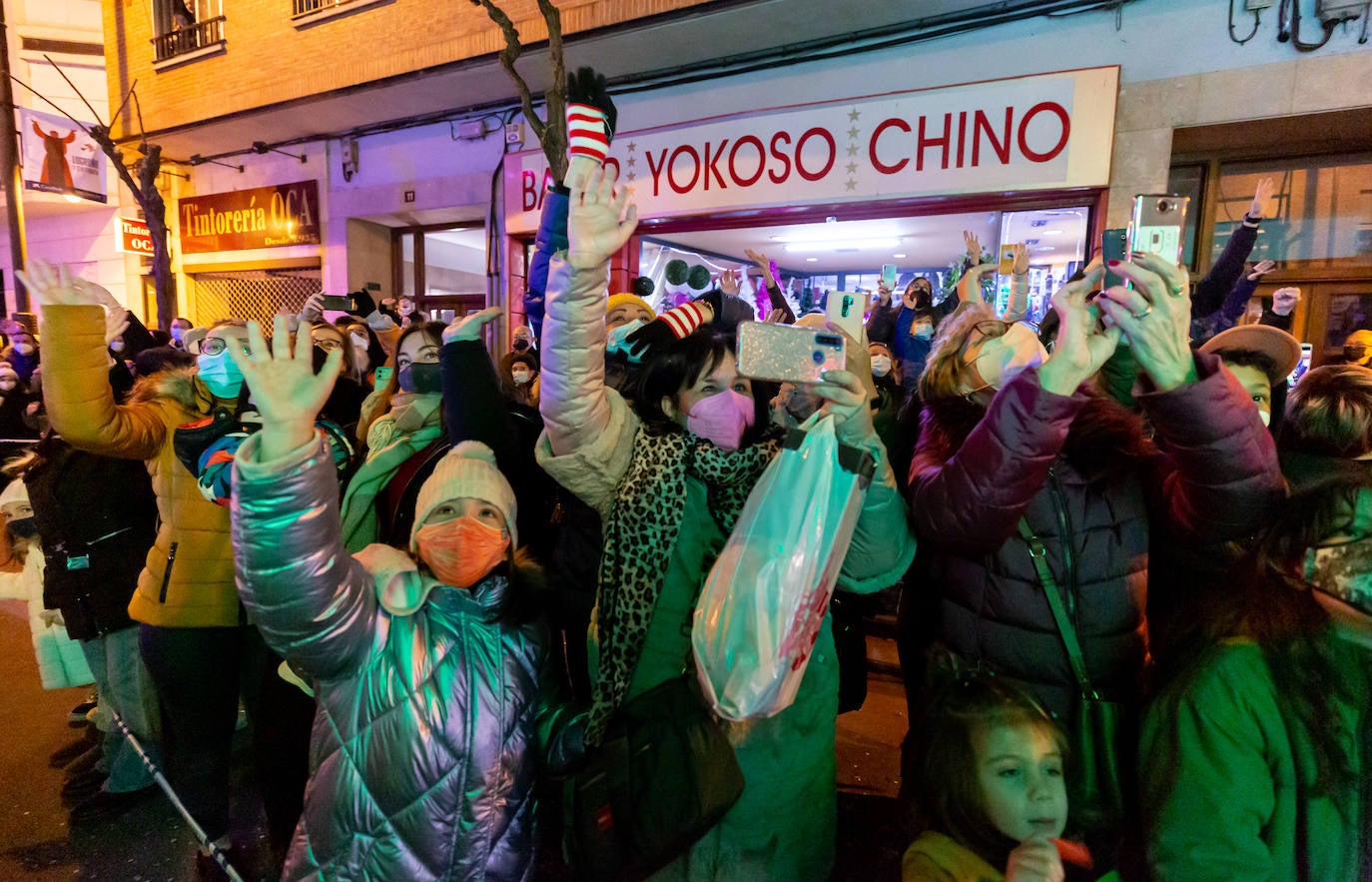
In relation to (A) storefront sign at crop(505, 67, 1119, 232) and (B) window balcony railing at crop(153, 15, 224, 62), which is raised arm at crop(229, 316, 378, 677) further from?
(B) window balcony railing at crop(153, 15, 224, 62)

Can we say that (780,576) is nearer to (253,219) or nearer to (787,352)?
(787,352)

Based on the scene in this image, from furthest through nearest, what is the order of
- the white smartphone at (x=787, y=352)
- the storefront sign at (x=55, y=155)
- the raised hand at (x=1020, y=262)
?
the storefront sign at (x=55, y=155) → the raised hand at (x=1020, y=262) → the white smartphone at (x=787, y=352)

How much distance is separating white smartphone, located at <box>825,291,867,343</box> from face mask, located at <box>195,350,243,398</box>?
2068 mm

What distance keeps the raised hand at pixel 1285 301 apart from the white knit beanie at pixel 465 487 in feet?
15.1

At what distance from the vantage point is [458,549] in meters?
1.60

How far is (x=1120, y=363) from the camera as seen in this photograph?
1.89m

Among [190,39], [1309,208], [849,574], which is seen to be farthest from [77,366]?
[190,39]

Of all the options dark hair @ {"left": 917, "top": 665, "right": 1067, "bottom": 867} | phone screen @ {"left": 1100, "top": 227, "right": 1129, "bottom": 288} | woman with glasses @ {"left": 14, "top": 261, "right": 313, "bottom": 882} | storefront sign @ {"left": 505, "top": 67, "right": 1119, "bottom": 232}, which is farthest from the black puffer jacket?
storefront sign @ {"left": 505, "top": 67, "right": 1119, "bottom": 232}

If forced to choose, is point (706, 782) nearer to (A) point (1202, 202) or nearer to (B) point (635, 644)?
(B) point (635, 644)

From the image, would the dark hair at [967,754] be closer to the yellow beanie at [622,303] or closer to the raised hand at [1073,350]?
the raised hand at [1073,350]

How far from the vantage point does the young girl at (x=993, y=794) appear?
1364 millimetres

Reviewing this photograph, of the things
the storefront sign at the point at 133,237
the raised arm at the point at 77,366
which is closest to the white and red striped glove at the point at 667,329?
the raised arm at the point at 77,366

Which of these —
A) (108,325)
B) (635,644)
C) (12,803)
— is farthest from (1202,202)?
(12,803)

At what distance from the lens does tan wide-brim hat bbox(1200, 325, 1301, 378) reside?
78.0 inches
